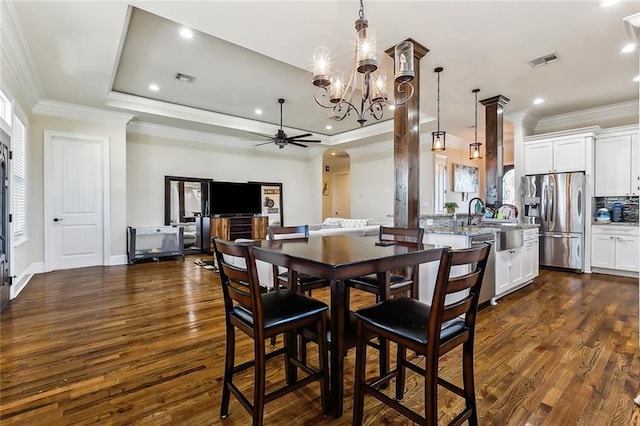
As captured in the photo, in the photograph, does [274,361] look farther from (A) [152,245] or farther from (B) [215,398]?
(A) [152,245]

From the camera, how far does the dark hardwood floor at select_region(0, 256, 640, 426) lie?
5.57 ft

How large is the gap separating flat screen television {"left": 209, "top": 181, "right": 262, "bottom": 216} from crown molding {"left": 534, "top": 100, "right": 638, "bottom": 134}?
6.57 m

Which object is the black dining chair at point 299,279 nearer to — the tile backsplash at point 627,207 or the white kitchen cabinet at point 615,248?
the white kitchen cabinet at point 615,248

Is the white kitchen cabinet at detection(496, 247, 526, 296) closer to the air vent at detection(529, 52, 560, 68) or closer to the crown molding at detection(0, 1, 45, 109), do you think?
the air vent at detection(529, 52, 560, 68)

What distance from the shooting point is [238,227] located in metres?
7.62

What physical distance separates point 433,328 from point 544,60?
13.3ft

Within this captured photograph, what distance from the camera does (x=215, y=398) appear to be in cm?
183

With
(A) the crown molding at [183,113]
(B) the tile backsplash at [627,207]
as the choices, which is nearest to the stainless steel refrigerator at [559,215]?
(B) the tile backsplash at [627,207]

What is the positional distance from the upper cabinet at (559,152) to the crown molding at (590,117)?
0.87m

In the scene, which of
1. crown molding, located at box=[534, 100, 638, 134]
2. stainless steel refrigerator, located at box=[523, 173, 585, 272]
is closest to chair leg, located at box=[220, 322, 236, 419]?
stainless steel refrigerator, located at box=[523, 173, 585, 272]

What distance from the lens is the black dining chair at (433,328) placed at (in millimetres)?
1274

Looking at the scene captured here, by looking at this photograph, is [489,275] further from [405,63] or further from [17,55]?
[17,55]

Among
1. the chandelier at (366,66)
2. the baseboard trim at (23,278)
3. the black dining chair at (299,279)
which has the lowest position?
the baseboard trim at (23,278)

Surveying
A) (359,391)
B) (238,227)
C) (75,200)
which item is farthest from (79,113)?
(359,391)
